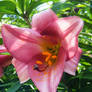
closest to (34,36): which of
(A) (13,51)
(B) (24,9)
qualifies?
(A) (13,51)

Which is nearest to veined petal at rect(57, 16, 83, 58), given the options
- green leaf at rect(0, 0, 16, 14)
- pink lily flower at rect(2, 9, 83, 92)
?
pink lily flower at rect(2, 9, 83, 92)

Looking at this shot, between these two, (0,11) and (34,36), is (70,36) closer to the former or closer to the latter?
(34,36)

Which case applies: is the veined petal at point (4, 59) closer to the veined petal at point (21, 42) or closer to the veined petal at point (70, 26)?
the veined petal at point (21, 42)

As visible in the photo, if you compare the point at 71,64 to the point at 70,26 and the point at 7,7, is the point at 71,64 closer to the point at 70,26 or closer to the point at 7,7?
the point at 70,26

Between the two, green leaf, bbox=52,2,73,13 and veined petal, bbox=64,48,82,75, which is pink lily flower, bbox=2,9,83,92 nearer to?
veined petal, bbox=64,48,82,75

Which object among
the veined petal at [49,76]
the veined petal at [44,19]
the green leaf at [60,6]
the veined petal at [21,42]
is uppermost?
the veined petal at [44,19]

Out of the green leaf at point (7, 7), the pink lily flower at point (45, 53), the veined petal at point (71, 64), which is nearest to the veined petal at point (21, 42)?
the pink lily flower at point (45, 53)

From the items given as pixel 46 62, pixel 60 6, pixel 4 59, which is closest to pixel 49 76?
pixel 46 62

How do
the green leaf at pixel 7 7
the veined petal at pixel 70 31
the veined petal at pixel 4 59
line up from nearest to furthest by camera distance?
the veined petal at pixel 70 31
the veined petal at pixel 4 59
the green leaf at pixel 7 7
